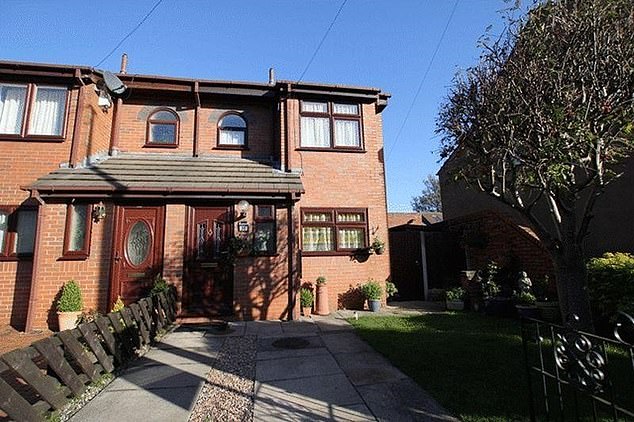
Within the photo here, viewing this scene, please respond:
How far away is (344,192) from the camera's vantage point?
9.52 metres

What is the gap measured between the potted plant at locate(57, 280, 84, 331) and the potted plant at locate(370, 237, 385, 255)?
7.24 meters

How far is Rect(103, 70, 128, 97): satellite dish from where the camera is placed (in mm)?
8359

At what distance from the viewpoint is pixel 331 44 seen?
9.84 metres

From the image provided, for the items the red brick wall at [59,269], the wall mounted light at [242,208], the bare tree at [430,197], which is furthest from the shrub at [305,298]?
the bare tree at [430,197]

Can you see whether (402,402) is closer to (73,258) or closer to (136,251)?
(136,251)

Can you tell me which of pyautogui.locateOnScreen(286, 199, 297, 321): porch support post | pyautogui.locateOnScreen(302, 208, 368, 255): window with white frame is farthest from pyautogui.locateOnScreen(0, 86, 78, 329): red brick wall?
pyautogui.locateOnScreen(302, 208, 368, 255): window with white frame

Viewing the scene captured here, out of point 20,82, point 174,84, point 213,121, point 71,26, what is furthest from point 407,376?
point 20,82

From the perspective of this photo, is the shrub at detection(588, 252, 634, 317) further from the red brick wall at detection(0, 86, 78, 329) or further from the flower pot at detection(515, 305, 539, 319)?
the red brick wall at detection(0, 86, 78, 329)

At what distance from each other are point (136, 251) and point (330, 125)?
6393mm

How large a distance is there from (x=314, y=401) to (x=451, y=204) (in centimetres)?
1461

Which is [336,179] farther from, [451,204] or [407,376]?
[451,204]

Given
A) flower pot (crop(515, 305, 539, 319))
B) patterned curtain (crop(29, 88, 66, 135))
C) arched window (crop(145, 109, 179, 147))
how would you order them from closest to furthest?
flower pot (crop(515, 305, 539, 319)) → patterned curtain (crop(29, 88, 66, 135)) → arched window (crop(145, 109, 179, 147))

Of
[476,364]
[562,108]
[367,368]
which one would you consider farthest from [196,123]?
[476,364]

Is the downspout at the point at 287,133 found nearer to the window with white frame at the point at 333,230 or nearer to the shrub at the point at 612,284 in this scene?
the window with white frame at the point at 333,230
